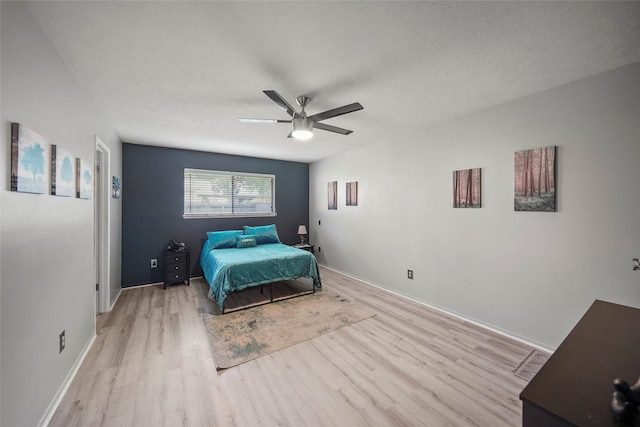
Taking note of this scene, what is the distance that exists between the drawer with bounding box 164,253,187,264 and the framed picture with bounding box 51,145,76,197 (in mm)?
2392

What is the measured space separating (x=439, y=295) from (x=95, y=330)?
3.98 meters

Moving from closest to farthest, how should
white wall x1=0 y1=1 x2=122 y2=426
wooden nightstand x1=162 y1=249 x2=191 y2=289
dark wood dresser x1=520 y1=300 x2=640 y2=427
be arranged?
dark wood dresser x1=520 y1=300 x2=640 y2=427 < white wall x1=0 y1=1 x2=122 y2=426 < wooden nightstand x1=162 y1=249 x2=191 y2=289

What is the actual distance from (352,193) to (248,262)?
2363mm

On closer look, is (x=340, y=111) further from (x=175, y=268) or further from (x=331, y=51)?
(x=175, y=268)

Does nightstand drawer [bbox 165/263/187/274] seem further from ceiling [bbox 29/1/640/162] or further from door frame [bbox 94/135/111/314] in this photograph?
ceiling [bbox 29/1/640/162]

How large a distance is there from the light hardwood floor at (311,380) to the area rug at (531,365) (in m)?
0.05

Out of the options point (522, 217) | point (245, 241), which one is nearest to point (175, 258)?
point (245, 241)

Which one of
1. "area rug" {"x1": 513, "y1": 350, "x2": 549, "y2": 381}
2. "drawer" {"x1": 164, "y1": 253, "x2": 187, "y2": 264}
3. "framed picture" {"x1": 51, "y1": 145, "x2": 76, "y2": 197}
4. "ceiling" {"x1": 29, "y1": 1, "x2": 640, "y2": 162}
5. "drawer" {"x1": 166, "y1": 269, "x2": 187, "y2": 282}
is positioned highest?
"ceiling" {"x1": 29, "y1": 1, "x2": 640, "y2": 162}

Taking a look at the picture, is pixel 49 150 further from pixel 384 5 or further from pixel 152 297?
pixel 152 297

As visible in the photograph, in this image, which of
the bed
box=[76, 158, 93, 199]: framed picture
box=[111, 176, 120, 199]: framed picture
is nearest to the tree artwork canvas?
the bed

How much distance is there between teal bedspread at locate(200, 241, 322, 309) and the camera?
10.5ft

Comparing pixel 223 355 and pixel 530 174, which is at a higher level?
pixel 530 174

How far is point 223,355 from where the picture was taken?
2.29 meters

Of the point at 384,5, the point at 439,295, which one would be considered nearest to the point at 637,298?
the point at 439,295
